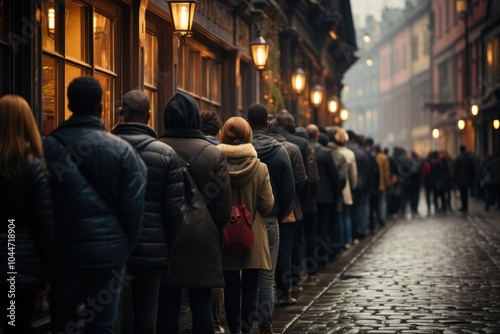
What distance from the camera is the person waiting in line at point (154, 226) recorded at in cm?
667

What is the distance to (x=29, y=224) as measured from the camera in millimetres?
5438

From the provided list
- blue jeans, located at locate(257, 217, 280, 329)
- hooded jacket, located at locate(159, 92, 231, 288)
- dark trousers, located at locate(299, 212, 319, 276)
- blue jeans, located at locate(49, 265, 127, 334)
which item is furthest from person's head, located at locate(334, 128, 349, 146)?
blue jeans, located at locate(49, 265, 127, 334)

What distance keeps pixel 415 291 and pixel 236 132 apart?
4.30m

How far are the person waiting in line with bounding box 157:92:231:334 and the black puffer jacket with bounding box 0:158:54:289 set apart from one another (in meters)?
1.90

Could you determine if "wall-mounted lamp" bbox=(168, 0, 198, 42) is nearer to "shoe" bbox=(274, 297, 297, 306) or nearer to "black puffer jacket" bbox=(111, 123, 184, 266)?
"shoe" bbox=(274, 297, 297, 306)

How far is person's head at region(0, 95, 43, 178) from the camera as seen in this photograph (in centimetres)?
537

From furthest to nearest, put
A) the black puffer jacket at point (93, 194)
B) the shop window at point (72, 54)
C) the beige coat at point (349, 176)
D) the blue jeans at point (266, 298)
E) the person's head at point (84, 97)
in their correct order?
the beige coat at point (349, 176) < the blue jeans at point (266, 298) < the shop window at point (72, 54) < the person's head at point (84, 97) < the black puffer jacket at point (93, 194)

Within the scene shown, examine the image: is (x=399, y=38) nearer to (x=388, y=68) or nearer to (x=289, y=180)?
(x=388, y=68)

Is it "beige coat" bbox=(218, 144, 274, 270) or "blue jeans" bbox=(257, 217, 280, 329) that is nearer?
"beige coat" bbox=(218, 144, 274, 270)

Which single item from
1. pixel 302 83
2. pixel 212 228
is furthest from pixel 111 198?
pixel 302 83

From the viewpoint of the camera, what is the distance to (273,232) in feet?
30.7

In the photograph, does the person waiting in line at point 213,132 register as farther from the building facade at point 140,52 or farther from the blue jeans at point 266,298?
the building facade at point 140,52

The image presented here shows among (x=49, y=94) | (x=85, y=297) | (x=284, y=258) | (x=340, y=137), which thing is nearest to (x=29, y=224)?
(x=85, y=297)

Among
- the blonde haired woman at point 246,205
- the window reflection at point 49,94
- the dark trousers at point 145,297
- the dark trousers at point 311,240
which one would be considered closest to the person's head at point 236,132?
the blonde haired woman at point 246,205
